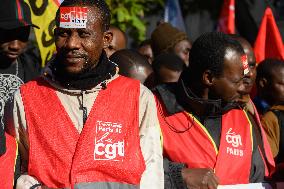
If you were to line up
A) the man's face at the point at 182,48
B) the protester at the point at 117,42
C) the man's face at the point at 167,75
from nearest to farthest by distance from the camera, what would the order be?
1. the man's face at the point at 167,75
2. the protester at the point at 117,42
3. the man's face at the point at 182,48

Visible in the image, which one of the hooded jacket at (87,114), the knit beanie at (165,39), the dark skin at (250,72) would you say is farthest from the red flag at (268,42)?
the hooded jacket at (87,114)

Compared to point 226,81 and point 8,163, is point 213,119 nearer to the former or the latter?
point 226,81

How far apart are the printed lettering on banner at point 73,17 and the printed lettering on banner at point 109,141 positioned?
0.55 meters

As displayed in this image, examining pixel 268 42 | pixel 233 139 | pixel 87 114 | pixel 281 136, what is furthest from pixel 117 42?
pixel 87 114

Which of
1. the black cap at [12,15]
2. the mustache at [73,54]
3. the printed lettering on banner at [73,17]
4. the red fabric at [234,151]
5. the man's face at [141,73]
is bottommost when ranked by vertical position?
the red fabric at [234,151]

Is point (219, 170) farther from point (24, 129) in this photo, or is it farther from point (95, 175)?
point (24, 129)

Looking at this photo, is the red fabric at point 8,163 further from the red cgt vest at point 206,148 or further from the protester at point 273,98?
the protester at point 273,98

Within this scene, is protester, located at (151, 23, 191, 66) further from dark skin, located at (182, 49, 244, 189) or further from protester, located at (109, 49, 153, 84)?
dark skin, located at (182, 49, 244, 189)

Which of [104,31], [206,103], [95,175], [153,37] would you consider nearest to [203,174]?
[206,103]

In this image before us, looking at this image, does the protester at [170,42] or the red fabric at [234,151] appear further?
the protester at [170,42]

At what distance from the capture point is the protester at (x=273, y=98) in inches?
201

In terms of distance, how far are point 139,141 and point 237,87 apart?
94 centimetres

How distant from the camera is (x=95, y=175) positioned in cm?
365

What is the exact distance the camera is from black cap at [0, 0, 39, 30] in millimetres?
5150
